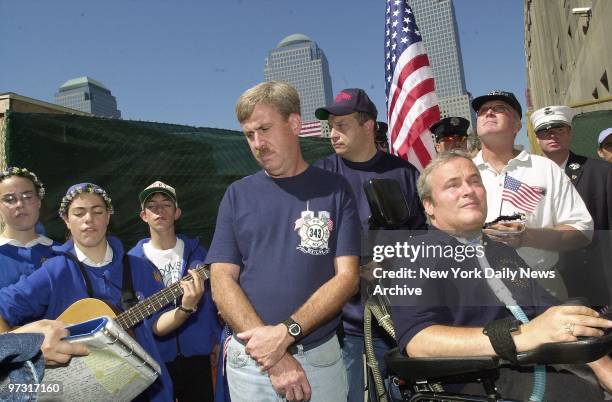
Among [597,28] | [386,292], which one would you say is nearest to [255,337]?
[386,292]

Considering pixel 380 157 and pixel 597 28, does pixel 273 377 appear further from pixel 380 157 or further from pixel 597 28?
pixel 597 28

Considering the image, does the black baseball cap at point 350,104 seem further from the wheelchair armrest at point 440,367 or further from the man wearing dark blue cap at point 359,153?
the wheelchair armrest at point 440,367

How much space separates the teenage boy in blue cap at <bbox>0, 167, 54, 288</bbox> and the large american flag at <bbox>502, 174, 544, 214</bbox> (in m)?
3.26

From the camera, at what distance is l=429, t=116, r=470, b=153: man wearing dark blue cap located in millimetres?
4434

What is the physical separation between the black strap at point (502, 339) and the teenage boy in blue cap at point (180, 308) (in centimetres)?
234

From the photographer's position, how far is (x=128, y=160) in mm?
4770

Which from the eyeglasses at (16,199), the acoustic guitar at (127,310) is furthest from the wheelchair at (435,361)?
the eyeglasses at (16,199)

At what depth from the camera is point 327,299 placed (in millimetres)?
2045

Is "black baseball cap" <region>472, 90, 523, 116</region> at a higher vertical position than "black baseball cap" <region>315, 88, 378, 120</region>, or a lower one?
lower

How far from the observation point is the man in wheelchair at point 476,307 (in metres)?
1.59

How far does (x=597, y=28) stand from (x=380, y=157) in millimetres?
12581

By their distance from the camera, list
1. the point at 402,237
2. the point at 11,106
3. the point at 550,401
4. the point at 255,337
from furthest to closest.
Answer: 1. the point at 11,106
2. the point at 402,237
3. the point at 255,337
4. the point at 550,401

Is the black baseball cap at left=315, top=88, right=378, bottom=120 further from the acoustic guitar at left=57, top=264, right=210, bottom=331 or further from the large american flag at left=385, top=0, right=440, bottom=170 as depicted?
the large american flag at left=385, top=0, right=440, bottom=170

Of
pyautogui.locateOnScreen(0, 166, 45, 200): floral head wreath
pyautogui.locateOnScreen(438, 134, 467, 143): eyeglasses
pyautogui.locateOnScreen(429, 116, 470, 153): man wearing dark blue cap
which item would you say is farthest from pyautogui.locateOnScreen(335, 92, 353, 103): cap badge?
pyautogui.locateOnScreen(0, 166, 45, 200): floral head wreath
